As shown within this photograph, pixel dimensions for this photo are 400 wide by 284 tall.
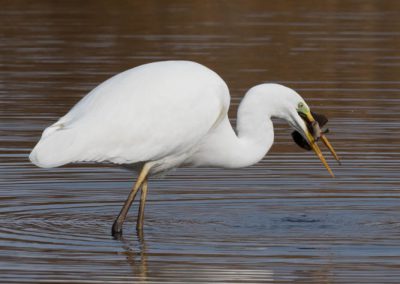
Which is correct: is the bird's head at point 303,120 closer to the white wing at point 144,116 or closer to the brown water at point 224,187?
the white wing at point 144,116

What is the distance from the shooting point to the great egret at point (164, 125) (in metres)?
11.6

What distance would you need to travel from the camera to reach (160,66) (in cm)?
1204

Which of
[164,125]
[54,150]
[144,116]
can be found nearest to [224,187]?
[164,125]

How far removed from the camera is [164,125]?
11812mm

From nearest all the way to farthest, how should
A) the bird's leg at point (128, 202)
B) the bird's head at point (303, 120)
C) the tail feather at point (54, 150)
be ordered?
1. the tail feather at point (54, 150)
2. the bird's leg at point (128, 202)
3. the bird's head at point (303, 120)

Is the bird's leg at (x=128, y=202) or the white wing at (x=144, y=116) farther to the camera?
the bird's leg at (x=128, y=202)

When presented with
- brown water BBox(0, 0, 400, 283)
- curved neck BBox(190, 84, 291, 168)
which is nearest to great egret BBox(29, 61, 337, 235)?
curved neck BBox(190, 84, 291, 168)

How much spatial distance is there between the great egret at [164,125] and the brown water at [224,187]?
61 cm

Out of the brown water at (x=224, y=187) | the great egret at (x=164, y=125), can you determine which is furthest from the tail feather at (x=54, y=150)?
the brown water at (x=224, y=187)

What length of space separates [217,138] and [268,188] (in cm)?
200

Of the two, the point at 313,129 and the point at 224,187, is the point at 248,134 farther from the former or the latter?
the point at 224,187

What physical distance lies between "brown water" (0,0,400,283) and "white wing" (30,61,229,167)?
2.36 ft

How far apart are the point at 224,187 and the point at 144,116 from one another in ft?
8.70

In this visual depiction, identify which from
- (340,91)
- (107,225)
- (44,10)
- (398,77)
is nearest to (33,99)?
(340,91)
